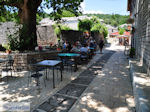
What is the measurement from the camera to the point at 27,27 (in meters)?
8.51

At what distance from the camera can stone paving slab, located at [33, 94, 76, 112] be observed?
10.8 feet

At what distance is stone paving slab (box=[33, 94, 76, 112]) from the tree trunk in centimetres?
531

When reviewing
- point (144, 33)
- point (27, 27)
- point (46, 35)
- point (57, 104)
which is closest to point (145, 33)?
point (144, 33)

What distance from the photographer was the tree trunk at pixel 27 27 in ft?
26.3

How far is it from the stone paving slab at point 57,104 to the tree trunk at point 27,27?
5310mm

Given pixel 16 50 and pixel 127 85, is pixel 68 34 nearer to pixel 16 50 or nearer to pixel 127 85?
pixel 16 50

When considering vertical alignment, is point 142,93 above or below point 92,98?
above

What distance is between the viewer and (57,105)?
3.49 m

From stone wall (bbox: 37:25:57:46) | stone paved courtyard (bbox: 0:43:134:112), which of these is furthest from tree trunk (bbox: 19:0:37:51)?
stone wall (bbox: 37:25:57:46)

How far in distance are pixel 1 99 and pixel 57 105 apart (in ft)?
6.22

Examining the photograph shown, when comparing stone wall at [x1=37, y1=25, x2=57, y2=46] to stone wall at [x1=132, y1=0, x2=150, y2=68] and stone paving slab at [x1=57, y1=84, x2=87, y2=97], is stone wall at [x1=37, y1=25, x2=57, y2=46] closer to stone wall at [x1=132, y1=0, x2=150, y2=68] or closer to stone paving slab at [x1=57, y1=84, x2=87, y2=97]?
stone wall at [x1=132, y1=0, x2=150, y2=68]

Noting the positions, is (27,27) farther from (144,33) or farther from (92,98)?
(144,33)

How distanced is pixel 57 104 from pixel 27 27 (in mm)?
6650

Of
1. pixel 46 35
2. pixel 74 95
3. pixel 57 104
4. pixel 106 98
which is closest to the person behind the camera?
pixel 57 104
